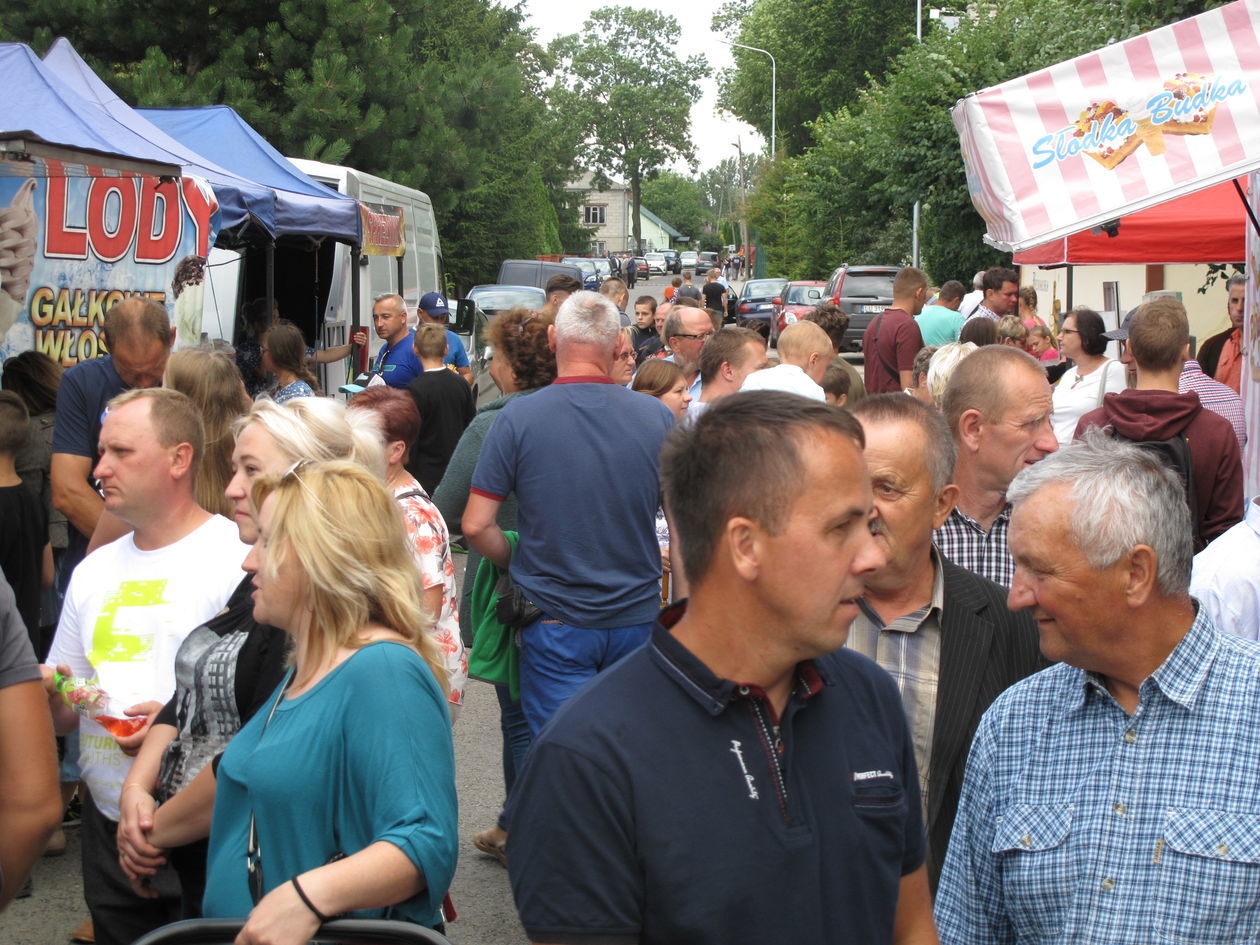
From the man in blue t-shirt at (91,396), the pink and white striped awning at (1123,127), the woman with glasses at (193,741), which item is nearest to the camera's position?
the woman with glasses at (193,741)

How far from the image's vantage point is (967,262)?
2341 cm

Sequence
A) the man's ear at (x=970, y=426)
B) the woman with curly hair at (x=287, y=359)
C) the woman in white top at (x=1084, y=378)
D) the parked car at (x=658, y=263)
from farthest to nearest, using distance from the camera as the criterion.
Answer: the parked car at (x=658, y=263) → the woman with curly hair at (x=287, y=359) → the woman in white top at (x=1084, y=378) → the man's ear at (x=970, y=426)

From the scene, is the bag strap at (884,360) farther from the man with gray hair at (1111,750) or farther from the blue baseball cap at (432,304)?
the man with gray hair at (1111,750)

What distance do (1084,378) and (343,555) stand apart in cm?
566

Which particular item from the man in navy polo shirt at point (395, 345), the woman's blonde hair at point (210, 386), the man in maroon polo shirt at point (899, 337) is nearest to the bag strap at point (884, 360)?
the man in maroon polo shirt at point (899, 337)

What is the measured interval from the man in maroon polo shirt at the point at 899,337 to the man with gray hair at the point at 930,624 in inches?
284

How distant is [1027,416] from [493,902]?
9.00 ft

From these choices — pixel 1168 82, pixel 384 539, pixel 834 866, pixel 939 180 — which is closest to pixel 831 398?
pixel 1168 82

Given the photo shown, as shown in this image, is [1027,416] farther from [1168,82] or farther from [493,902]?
[493,902]

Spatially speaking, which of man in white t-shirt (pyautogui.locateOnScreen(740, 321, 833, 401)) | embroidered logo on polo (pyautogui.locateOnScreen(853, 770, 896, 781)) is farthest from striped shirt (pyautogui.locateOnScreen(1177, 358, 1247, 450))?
embroidered logo on polo (pyautogui.locateOnScreen(853, 770, 896, 781))

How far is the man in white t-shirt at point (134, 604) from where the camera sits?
318cm

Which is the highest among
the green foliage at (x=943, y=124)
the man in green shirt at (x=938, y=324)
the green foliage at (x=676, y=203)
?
the green foliage at (x=676, y=203)

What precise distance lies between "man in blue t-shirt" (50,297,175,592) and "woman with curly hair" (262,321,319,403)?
169 cm

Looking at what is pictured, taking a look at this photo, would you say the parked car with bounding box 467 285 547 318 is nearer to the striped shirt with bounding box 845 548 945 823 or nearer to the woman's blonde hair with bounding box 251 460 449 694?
the striped shirt with bounding box 845 548 945 823
